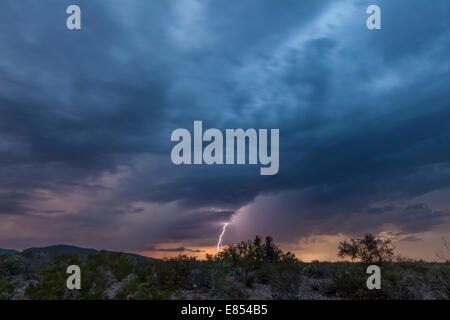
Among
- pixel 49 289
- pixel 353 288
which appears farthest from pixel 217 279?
pixel 49 289

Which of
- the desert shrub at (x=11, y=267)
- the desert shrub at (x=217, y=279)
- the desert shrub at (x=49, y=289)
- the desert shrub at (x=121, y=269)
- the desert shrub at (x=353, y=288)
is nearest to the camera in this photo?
the desert shrub at (x=49, y=289)

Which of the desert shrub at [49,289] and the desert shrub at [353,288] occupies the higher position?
the desert shrub at [49,289]

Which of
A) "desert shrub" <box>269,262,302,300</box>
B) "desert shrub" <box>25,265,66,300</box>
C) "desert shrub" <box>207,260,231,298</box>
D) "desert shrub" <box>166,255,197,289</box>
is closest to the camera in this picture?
"desert shrub" <box>25,265,66,300</box>

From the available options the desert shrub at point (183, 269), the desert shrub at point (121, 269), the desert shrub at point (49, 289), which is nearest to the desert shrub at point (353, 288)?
the desert shrub at point (183, 269)

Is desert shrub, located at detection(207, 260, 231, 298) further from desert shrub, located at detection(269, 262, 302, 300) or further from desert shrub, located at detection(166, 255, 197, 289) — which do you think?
desert shrub, located at detection(269, 262, 302, 300)

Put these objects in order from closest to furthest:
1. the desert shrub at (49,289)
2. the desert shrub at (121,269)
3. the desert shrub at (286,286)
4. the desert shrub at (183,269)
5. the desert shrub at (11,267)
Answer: the desert shrub at (49,289), the desert shrub at (286,286), the desert shrub at (183,269), the desert shrub at (121,269), the desert shrub at (11,267)

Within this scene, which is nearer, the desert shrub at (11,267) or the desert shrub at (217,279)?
the desert shrub at (217,279)

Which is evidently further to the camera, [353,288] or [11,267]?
[11,267]

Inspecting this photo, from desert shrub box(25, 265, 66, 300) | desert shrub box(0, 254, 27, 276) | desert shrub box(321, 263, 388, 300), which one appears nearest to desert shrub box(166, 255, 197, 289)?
desert shrub box(25, 265, 66, 300)

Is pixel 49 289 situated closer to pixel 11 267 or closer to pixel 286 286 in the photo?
pixel 286 286

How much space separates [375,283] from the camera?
16.3 metres

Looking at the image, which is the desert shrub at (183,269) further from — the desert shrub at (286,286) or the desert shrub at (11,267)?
the desert shrub at (11,267)

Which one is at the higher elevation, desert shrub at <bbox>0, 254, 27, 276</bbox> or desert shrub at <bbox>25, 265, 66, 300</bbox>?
desert shrub at <bbox>25, 265, 66, 300</bbox>
